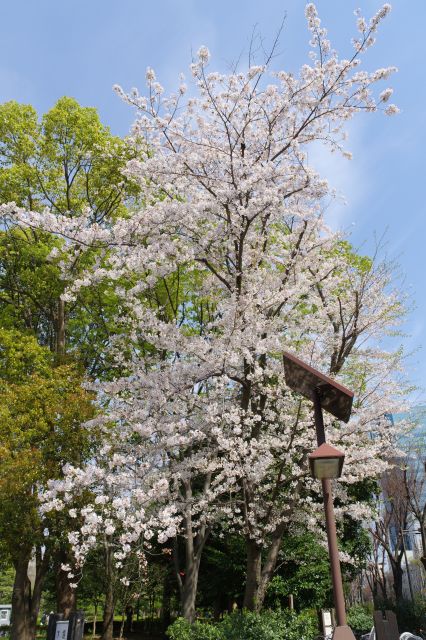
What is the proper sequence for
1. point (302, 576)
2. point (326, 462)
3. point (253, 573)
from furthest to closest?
point (302, 576)
point (253, 573)
point (326, 462)

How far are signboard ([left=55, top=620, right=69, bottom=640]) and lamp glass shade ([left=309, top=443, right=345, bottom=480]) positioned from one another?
574 cm

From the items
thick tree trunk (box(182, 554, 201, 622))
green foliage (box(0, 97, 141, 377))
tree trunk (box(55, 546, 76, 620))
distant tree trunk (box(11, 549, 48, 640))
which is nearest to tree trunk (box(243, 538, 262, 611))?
thick tree trunk (box(182, 554, 201, 622))

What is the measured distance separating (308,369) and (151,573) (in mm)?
17340

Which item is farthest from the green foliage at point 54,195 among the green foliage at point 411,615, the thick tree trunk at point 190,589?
the green foliage at point 411,615

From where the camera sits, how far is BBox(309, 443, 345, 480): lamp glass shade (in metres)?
4.62

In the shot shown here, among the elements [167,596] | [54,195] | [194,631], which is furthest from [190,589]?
[54,195]

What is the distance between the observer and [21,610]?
45.6 feet

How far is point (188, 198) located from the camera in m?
10.1

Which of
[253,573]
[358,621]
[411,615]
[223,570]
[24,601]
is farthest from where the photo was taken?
[411,615]

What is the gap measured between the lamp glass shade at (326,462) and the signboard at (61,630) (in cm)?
574

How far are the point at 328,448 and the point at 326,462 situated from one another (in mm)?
142

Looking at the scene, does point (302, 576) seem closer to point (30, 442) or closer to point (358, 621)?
point (358, 621)

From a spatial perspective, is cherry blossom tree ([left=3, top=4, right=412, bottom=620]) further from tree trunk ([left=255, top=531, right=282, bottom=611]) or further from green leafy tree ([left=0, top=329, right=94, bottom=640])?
green leafy tree ([left=0, top=329, right=94, bottom=640])

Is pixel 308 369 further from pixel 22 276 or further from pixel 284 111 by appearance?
pixel 22 276
